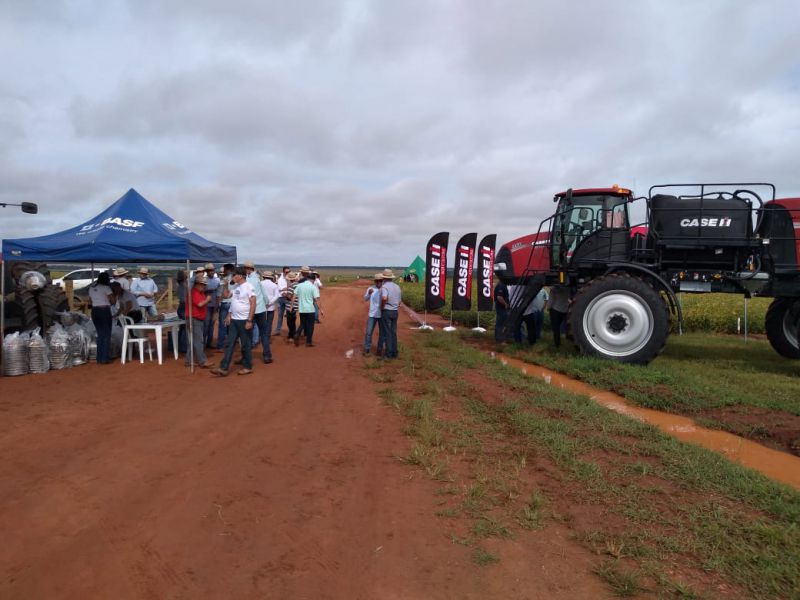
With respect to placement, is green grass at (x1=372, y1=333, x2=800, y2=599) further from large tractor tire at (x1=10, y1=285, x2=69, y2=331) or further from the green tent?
the green tent

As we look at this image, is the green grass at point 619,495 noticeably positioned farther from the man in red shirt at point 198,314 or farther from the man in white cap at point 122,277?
the man in white cap at point 122,277

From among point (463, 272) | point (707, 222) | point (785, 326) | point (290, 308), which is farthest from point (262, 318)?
point (785, 326)

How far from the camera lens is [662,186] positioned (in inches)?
363

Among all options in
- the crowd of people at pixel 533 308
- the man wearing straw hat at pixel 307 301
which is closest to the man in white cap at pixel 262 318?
the man wearing straw hat at pixel 307 301

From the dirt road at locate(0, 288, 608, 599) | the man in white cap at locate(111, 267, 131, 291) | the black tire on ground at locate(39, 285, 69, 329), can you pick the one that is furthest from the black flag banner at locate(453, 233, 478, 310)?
the black tire on ground at locate(39, 285, 69, 329)

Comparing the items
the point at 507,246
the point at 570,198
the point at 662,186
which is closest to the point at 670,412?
the point at 662,186

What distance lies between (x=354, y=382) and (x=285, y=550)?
4.95 metres

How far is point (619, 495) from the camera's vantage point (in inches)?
157

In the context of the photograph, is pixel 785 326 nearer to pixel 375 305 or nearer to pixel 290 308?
pixel 375 305

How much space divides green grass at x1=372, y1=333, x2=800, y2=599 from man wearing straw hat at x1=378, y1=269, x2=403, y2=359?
11.7 feet

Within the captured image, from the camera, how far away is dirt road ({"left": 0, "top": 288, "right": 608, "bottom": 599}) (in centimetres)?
293

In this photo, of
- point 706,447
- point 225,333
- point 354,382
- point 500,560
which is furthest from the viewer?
point 225,333

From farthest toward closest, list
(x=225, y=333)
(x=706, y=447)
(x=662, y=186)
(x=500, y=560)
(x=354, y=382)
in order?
(x=225, y=333) → (x=662, y=186) → (x=354, y=382) → (x=706, y=447) → (x=500, y=560)

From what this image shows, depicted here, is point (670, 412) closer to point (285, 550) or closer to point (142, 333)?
point (285, 550)
